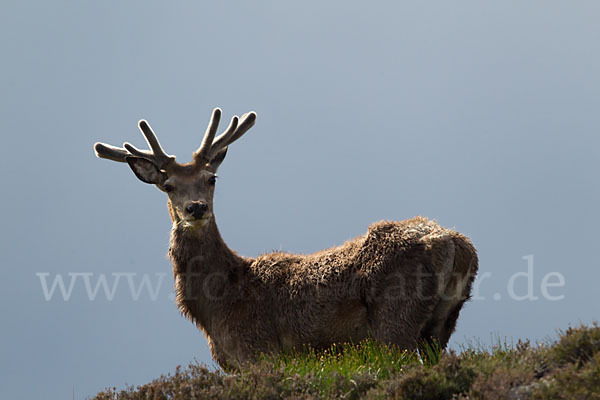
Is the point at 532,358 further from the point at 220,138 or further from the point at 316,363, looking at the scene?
the point at 220,138

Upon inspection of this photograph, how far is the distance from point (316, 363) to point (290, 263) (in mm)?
1899

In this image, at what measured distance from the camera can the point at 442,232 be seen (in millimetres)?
9344

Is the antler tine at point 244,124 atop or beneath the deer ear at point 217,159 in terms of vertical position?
atop

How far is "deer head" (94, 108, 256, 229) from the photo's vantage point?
999 centimetres

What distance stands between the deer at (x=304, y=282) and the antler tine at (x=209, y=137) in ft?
0.07

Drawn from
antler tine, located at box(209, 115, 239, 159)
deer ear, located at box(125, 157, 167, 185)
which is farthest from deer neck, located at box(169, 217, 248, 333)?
antler tine, located at box(209, 115, 239, 159)

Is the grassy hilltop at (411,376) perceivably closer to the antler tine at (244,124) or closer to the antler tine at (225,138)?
the antler tine at (225,138)

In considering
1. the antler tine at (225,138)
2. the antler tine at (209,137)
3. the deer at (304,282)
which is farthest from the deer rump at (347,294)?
A: the antler tine at (225,138)


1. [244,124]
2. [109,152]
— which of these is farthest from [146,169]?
[244,124]

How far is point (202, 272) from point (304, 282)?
144 centimetres

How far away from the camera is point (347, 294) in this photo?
9.40 metres

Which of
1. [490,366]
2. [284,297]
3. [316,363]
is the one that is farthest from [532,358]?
[284,297]

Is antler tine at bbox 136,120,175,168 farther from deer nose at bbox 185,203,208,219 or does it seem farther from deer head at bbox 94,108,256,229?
deer nose at bbox 185,203,208,219

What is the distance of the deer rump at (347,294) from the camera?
9156mm
